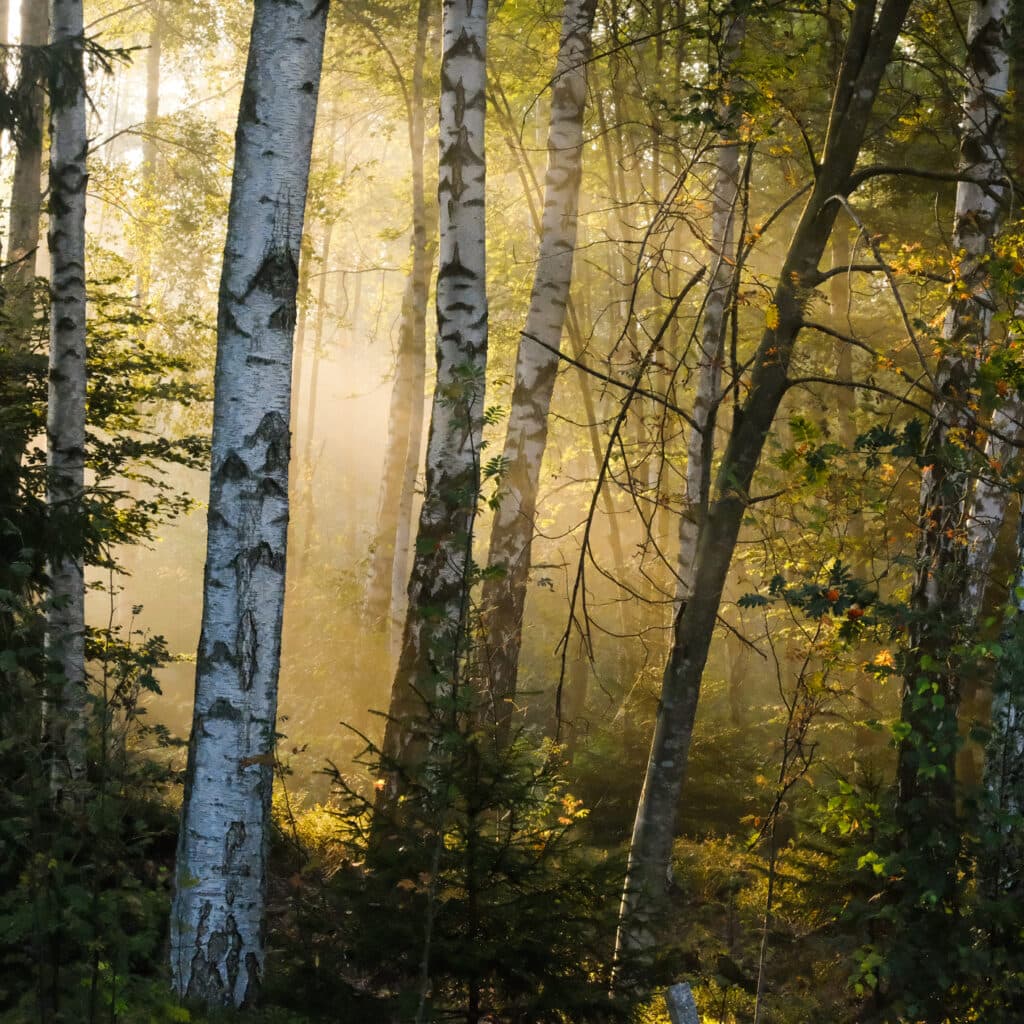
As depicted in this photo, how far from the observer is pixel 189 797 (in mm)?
3816

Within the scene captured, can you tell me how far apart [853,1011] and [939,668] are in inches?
110

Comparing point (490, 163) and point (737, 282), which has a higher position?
point (490, 163)

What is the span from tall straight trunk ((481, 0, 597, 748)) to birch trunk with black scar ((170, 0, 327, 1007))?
3551 millimetres

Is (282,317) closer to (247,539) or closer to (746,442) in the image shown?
(247,539)

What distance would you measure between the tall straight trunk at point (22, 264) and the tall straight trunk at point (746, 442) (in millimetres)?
4096

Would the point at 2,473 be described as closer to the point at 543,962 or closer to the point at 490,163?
the point at 543,962

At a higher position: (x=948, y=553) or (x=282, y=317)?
(x=282, y=317)

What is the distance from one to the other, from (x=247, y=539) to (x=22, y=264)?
6.31 metres

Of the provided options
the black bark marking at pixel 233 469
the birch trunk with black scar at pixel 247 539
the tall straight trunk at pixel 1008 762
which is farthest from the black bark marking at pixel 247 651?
the tall straight trunk at pixel 1008 762

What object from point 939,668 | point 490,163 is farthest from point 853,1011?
point 490,163

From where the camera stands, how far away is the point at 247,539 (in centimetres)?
386

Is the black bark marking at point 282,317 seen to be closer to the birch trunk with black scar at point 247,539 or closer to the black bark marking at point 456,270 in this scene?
the birch trunk with black scar at point 247,539

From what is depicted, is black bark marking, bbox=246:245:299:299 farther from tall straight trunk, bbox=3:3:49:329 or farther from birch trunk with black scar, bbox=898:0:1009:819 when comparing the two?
tall straight trunk, bbox=3:3:49:329

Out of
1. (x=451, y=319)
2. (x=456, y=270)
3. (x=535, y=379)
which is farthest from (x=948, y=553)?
(x=456, y=270)
